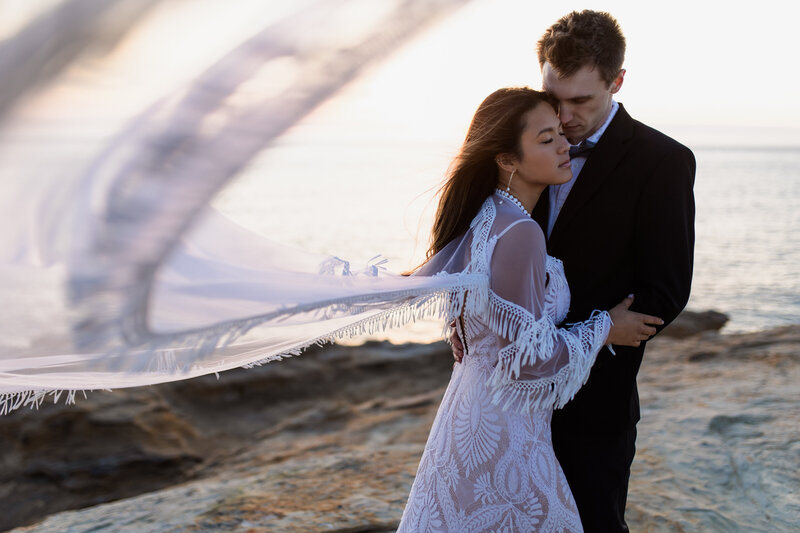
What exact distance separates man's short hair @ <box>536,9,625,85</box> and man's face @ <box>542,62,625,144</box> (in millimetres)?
24

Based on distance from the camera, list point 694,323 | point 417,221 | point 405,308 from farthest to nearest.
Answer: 1. point 417,221
2. point 694,323
3. point 405,308

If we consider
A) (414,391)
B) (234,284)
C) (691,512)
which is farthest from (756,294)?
(234,284)

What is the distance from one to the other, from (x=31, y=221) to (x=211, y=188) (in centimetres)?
40

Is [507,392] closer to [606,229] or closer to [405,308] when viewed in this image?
[405,308]

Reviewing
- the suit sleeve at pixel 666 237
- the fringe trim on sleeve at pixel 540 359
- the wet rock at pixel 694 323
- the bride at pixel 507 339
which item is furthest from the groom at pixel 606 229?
the wet rock at pixel 694 323

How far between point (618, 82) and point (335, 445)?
3.52 m

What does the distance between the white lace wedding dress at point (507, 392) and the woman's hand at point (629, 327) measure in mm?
61

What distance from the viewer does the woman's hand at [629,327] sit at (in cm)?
241

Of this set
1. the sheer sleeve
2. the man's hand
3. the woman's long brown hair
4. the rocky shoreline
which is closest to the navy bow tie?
the woman's long brown hair

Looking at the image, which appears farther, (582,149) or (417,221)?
(417,221)

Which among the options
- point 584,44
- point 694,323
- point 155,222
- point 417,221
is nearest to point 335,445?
point 584,44

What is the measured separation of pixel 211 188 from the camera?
1502mm

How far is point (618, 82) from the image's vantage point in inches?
108

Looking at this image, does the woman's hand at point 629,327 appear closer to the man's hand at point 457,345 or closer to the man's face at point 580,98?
the man's hand at point 457,345
